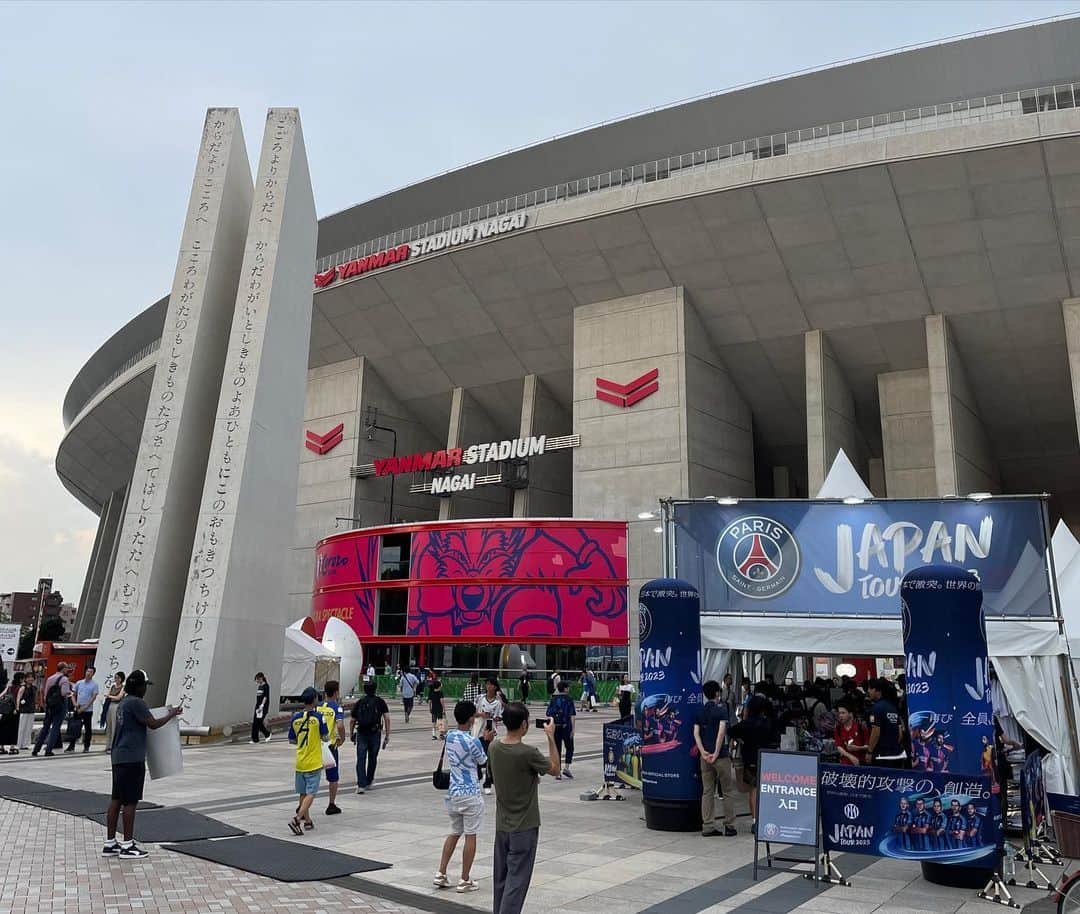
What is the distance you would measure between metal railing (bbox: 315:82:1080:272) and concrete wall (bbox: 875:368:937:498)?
1037 centimetres

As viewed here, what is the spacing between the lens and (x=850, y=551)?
12.9 m

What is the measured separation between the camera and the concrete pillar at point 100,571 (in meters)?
71.6

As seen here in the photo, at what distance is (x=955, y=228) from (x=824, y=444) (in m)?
9.62

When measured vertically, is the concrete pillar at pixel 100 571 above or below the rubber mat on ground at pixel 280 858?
above

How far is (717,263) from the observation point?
1404 inches

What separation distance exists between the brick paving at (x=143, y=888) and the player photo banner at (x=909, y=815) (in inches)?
169

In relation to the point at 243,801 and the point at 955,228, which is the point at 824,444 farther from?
the point at 243,801

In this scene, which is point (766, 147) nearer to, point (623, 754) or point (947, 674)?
point (623, 754)

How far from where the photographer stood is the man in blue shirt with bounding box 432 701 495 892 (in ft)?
25.5

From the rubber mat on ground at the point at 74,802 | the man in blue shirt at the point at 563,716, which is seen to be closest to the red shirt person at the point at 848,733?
the man in blue shirt at the point at 563,716

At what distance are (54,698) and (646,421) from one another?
25.6m

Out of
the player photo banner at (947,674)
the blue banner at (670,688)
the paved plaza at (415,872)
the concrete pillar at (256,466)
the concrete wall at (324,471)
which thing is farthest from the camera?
the concrete wall at (324,471)

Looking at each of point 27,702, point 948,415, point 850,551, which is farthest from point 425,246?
point 850,551

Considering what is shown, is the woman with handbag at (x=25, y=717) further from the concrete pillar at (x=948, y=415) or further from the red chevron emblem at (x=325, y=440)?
the concrete pillar at (x=948, y=415)
